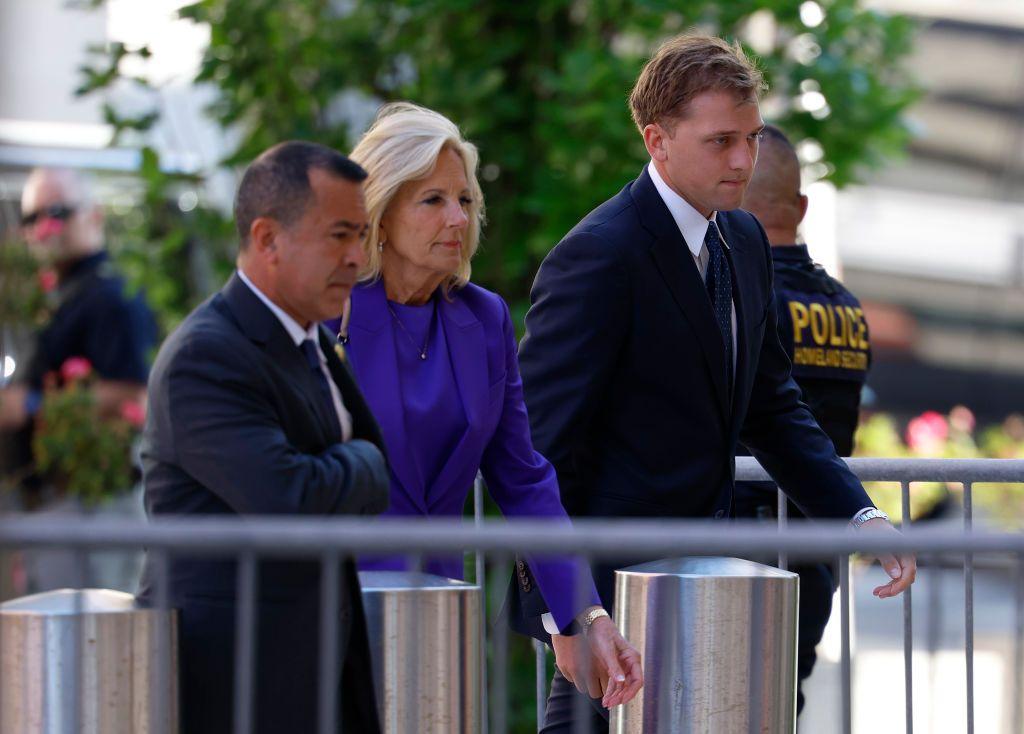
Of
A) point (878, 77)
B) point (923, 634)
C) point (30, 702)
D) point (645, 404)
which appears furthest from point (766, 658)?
point (923, 634)

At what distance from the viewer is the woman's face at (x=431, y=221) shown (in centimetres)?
345

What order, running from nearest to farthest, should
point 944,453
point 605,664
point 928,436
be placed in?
point 605,664 → point 928,436 → point 944,453

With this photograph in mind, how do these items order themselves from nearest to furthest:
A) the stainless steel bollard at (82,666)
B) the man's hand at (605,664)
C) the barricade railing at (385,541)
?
the barricade railing at (385,541) < the stainless steel bollard at (82,666) < the man's hand at (605,664)

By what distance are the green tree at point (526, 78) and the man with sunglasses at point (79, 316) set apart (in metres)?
0.78

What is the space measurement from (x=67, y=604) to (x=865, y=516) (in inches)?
70.6

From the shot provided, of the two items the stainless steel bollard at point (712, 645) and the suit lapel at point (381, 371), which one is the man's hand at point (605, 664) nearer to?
the stainless steel bollard at point (712, 645)

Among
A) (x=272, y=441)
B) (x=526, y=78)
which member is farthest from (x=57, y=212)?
(x=272, y=441)

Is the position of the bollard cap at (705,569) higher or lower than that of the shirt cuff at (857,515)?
lower

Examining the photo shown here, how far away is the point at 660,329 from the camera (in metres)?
3.39

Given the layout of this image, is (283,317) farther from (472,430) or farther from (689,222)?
(689,222)

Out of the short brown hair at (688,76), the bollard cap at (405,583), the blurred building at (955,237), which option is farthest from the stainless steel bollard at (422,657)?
the blurred building at (955,237)

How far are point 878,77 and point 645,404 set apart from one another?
3650mm

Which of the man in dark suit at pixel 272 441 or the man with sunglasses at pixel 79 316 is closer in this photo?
the man in dark suit at pixel 272 441

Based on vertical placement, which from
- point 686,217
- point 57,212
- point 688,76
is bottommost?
point 686,217
